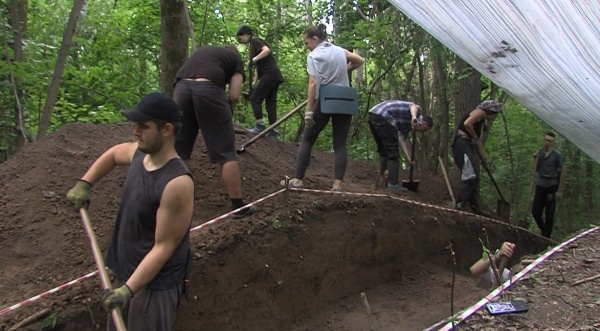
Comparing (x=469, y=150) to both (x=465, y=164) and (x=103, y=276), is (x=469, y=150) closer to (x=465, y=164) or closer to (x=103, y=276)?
(x=465, y=164)

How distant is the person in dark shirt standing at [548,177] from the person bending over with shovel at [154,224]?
7.78 meters

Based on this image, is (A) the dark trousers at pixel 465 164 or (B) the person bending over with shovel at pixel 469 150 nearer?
(B) the person bending over with shovel at pixel 469 150

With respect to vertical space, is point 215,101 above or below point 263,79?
below

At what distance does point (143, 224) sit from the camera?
2738mm

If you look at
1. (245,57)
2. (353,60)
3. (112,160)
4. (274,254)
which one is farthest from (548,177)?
(112,160)

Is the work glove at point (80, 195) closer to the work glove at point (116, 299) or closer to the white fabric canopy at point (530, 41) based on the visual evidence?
the work glove at point (116, 299)

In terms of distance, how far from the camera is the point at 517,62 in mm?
2367

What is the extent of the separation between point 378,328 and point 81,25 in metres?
8.40

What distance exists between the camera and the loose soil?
3801mm

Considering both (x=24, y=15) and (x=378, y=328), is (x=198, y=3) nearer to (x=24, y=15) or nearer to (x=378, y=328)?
(x=24, y=15)

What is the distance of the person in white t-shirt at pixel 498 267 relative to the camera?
3.65 meters

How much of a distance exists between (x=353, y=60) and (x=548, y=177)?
15.9 feet

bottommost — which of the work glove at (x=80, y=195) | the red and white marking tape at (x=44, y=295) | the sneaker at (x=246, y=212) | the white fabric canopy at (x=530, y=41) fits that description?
the red and white marking tape at (x=44, y=295)

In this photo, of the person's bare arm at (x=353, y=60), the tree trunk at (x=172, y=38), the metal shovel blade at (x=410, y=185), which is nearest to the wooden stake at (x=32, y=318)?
the tree trunk at (x=172, y=38)
